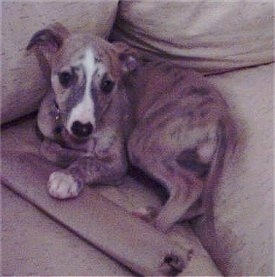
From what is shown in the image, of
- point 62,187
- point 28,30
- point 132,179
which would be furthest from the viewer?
point 132,179

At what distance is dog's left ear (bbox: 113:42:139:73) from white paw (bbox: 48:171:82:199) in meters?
0.36

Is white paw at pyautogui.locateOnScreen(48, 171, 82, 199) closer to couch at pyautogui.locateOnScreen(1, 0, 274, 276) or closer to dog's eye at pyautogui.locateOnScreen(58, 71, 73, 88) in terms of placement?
couch at pyautogui.locateOnScreen(1, 0, 274, 276)

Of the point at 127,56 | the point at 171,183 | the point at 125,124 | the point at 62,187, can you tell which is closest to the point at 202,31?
the point at 127,56

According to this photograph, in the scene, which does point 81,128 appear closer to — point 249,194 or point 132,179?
point 132,179

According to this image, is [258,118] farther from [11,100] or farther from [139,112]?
[11,100]

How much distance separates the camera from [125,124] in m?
1.31

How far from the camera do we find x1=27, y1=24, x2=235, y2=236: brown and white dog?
1153 mm

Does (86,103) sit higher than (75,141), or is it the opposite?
(86,103)

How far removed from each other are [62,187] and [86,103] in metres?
0.22

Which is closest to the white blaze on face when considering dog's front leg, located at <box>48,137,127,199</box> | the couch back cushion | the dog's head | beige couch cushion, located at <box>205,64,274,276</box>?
the dog's head

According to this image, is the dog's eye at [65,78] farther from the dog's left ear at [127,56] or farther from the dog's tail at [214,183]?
the dog's tail at [214,183]

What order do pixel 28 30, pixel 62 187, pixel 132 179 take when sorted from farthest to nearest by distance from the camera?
pixel 132 179
pixel 28 30
pixel 62 187

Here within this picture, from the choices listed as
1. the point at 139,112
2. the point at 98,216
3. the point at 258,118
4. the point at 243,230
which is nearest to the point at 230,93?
the point at 258,118

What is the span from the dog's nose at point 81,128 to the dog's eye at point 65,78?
0.11 meters
